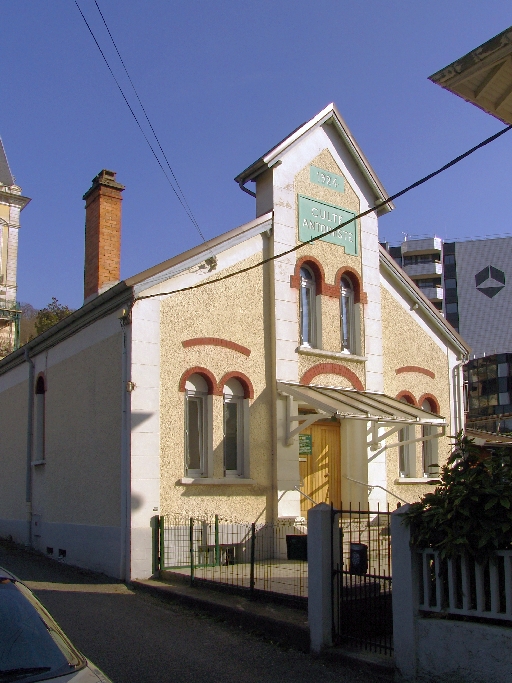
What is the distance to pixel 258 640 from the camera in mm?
8398

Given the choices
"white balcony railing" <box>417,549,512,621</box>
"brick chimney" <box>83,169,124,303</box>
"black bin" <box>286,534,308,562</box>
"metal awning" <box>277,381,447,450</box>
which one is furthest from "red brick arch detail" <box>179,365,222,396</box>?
"white balcony railing" <box>417,549,512,621</box>

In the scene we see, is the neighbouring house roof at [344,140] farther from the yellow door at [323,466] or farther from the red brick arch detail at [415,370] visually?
the yellow door at [323,466]

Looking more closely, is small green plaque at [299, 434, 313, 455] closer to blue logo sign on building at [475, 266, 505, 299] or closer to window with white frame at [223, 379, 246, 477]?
window with white frame at [223, 379, 246, 477]

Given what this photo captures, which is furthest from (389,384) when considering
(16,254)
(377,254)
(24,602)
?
(16,254)

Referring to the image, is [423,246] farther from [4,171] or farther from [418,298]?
[418,298]

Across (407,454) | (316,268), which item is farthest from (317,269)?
(407,454)

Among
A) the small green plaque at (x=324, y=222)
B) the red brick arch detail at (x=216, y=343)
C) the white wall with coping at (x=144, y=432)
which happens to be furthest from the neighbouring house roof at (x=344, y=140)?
the white wall with coping at (x=144, y=432)

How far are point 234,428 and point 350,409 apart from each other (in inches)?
86.7

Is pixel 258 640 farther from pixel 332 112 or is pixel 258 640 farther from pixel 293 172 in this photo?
pixel 332 112

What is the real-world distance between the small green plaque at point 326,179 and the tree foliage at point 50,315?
74.1 ft

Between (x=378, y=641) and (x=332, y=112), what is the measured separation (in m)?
11.7

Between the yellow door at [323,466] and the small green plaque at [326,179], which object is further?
the small green plaque at [326,179]

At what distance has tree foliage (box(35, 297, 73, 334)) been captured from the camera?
3588 centimetres

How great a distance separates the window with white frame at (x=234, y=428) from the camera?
13500 millimetres
